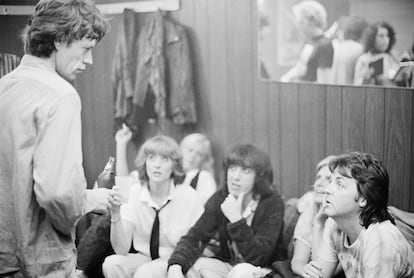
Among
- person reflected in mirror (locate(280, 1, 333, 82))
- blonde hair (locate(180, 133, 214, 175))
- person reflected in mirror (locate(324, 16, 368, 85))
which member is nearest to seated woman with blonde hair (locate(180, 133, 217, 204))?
blonde hair (locate(180, 133, 214, 175))

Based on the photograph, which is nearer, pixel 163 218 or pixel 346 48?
pixel 346 48

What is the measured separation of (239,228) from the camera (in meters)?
2.25

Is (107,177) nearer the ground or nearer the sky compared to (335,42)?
nearer the ground

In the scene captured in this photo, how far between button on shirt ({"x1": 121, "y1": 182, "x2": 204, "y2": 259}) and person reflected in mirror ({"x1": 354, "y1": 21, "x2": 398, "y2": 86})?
2.93 ft

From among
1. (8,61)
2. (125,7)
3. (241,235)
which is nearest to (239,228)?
Result: (241,235)

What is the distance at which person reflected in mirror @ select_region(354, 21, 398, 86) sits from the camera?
203 centimetres

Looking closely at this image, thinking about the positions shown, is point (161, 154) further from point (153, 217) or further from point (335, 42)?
point (335, 42)

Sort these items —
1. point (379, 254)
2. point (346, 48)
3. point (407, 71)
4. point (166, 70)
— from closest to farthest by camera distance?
1. point (379, 254)
2. point (407, 71)
3. point (346, 48)
4. point (166, 70)

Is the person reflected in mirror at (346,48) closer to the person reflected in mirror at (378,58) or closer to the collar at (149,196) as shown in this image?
the person reflected in mirror at (378,58)

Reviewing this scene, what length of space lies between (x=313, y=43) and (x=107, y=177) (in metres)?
1.00

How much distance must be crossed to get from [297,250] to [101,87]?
3.83 feet

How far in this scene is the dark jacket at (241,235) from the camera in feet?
7.39

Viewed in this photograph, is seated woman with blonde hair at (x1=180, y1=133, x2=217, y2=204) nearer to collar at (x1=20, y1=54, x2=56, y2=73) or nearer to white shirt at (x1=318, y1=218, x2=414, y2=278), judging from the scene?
white shirt at (x1=318, y1=218, x2=414, y2=278)

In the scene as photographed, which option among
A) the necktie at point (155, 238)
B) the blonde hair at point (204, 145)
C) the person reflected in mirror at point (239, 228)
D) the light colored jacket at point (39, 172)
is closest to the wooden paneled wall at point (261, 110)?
the blonde hair at point (204, 145)
